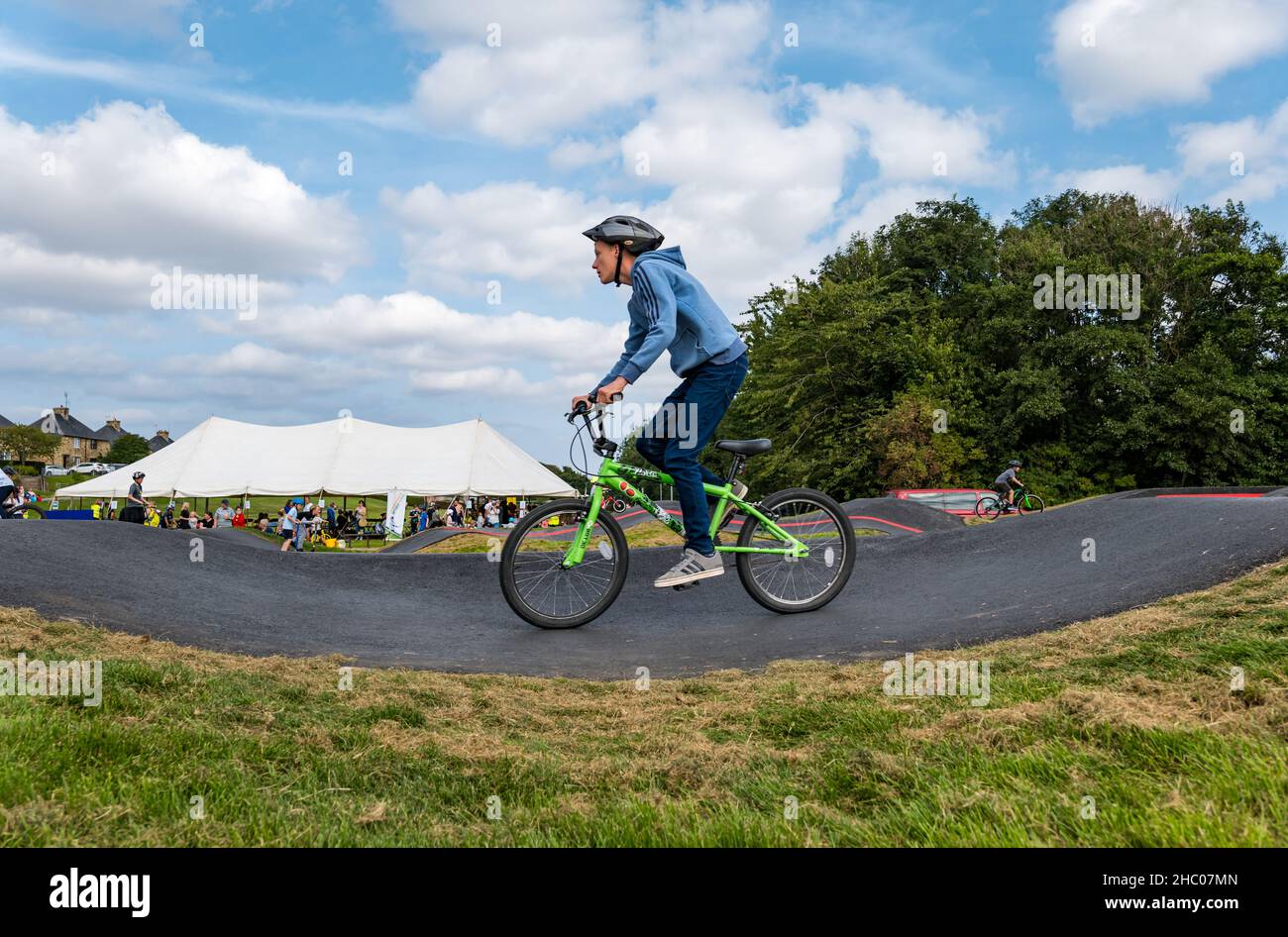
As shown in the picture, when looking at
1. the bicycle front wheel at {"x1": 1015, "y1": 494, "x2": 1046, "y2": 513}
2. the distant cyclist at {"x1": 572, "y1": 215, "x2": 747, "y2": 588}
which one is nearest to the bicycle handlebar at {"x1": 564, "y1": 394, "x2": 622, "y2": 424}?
the distant cyclist at {"x1": 572, "y1": 215, "x2": 747, "y2": 588}

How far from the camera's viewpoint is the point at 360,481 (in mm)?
28703

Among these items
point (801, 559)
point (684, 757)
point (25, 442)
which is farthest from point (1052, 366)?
point (25, 442)

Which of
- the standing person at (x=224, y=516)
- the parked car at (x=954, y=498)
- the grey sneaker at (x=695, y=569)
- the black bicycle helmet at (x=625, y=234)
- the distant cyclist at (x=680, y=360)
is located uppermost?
the black bicycle helmet at (x=625, y=234)

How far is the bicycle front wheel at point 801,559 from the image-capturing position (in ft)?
19.4

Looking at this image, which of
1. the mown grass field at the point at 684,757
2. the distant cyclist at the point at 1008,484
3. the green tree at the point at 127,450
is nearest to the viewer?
the mown grass field at the point at 684,757

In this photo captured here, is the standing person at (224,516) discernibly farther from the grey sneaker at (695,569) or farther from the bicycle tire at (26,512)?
the grey sneaker at (695,569)

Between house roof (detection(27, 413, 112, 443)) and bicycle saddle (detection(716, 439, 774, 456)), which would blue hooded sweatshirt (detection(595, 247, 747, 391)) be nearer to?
bicycle saddle (detection(716, 439, 774, 456))

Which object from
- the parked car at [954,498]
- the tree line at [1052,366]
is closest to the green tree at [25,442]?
the tree line at [1052,366]

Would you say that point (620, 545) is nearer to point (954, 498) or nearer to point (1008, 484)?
point (1008, 484)

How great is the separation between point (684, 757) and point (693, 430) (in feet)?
9.63

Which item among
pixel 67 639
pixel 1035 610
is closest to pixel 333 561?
pixel 67 639

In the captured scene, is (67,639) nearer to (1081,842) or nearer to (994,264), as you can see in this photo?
(1081,842)

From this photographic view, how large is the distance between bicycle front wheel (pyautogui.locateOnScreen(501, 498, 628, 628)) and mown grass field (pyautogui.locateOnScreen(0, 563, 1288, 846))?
182cm

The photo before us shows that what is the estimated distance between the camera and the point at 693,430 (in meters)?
5.30
